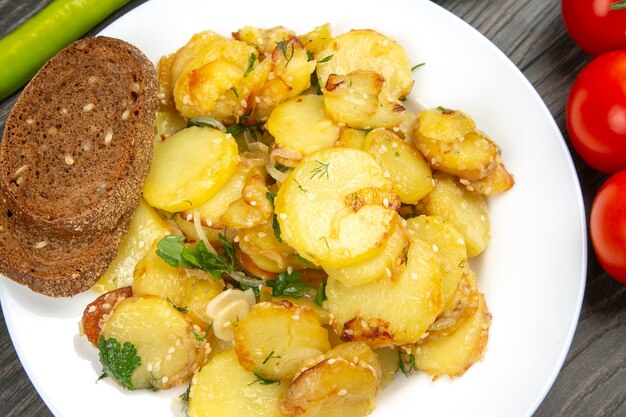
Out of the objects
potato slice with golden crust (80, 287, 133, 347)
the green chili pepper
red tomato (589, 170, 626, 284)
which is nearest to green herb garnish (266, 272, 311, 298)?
potato slice with golden crust (80, 287, 133, 347)

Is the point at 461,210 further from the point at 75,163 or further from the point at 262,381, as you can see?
the point at 75,163

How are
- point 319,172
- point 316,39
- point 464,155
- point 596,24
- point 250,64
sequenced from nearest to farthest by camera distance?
point 319,172
point 464,155
point 250,64
point 316,39
point 596,24

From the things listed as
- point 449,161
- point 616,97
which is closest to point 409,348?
point 449,161

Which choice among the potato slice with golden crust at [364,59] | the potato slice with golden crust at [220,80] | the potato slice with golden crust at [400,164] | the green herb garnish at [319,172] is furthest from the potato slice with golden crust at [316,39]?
the green herb garnish at [319,172]

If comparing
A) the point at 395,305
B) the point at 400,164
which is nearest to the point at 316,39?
the point at 400,164

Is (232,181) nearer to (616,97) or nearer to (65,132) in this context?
(65,132)

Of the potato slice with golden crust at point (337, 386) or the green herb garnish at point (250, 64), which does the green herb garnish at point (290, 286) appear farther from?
the green herb garnish at point (250, 64)
